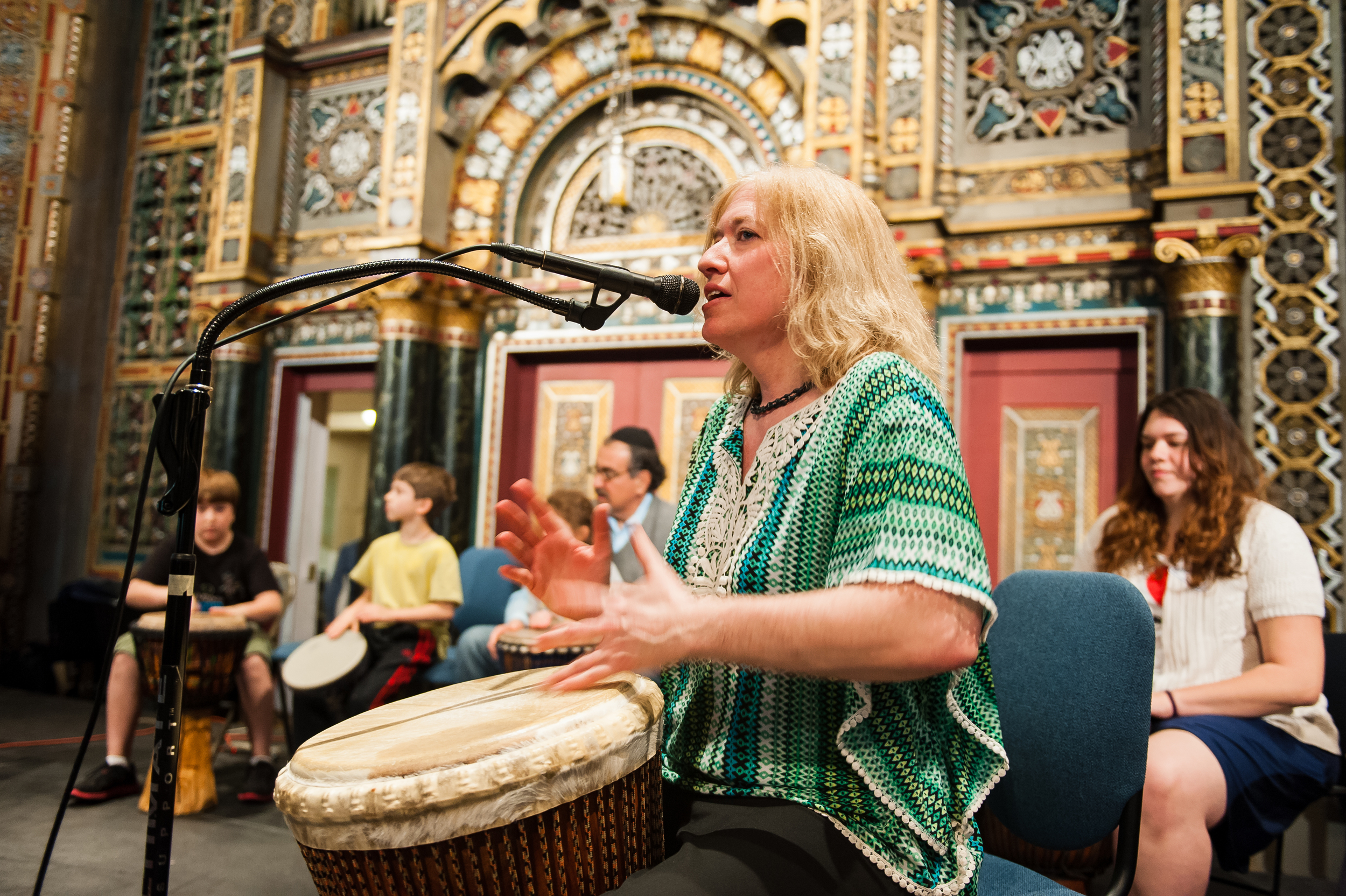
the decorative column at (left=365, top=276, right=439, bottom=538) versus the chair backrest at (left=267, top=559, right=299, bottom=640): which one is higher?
the decorative column at (left=365, top=276, right=439, bottom=538)

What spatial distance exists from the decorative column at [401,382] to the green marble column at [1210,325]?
13.7 feet

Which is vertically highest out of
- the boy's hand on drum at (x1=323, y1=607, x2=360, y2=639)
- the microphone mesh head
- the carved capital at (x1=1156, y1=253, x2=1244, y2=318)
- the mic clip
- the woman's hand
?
the carved capital at (x1=1156, y1=253, x2=1244, y2=318)

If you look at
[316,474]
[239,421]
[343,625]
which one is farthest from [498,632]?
[239,421]

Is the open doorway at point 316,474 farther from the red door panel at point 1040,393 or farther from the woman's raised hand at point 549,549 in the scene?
the woman's raised hand at point 549,549

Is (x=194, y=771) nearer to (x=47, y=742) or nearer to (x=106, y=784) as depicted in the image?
(x=106, y=784)

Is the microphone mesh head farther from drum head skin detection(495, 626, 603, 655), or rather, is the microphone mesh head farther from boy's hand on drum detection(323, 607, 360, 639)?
boy's hand on drum detection(323, 607, 360, 639)

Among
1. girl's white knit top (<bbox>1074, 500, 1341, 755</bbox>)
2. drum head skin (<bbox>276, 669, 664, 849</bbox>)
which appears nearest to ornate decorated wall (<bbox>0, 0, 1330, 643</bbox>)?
girl's white knit top (<bbox>1074, 500, 1341, 755</bbox>)

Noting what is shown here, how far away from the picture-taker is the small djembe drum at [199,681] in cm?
322

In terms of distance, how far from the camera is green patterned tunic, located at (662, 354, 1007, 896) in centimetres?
97

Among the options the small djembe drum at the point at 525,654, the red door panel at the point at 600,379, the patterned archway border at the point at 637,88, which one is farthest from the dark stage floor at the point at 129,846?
the patterned archway border at the point at 637,88

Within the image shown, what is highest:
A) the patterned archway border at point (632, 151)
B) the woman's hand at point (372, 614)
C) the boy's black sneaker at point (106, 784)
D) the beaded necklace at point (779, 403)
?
the patterned archway border at point (632, 151)

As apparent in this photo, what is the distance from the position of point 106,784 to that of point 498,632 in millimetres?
1621

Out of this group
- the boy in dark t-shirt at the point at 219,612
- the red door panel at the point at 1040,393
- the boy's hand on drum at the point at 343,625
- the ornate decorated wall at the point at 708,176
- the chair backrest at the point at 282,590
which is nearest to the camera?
the boy in dark t-shirt at the point at 219,612

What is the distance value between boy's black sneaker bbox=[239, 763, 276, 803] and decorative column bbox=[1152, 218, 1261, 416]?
431 centimetres
